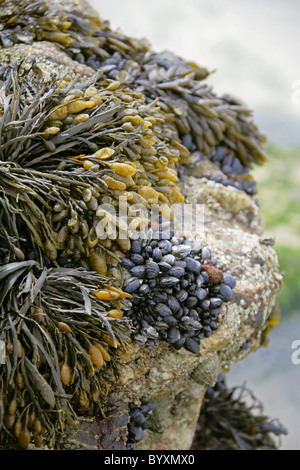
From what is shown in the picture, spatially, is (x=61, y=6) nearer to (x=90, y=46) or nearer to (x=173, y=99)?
(x=90, y=46)

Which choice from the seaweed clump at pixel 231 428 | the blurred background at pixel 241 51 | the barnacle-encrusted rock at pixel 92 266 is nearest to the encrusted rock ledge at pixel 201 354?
the barnacle-encrusted rock at pixel 92 266

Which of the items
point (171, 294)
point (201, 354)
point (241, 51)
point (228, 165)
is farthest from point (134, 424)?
point (241, 51)

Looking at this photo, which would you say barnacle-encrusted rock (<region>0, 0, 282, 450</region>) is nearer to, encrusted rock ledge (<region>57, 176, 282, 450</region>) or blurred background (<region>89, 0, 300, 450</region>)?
encrusted rock ledge (<region>57, 176, 282, 450</region>)

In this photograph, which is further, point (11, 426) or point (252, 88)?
point (252, 88)

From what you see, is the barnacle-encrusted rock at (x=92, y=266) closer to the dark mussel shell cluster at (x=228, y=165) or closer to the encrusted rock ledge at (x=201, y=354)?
the encrusted rock ledge at (x=201, y=354)

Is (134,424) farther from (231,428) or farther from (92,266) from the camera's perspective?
(231,428)

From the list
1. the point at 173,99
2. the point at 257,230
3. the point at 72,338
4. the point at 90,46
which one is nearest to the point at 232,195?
the point at 257,230
